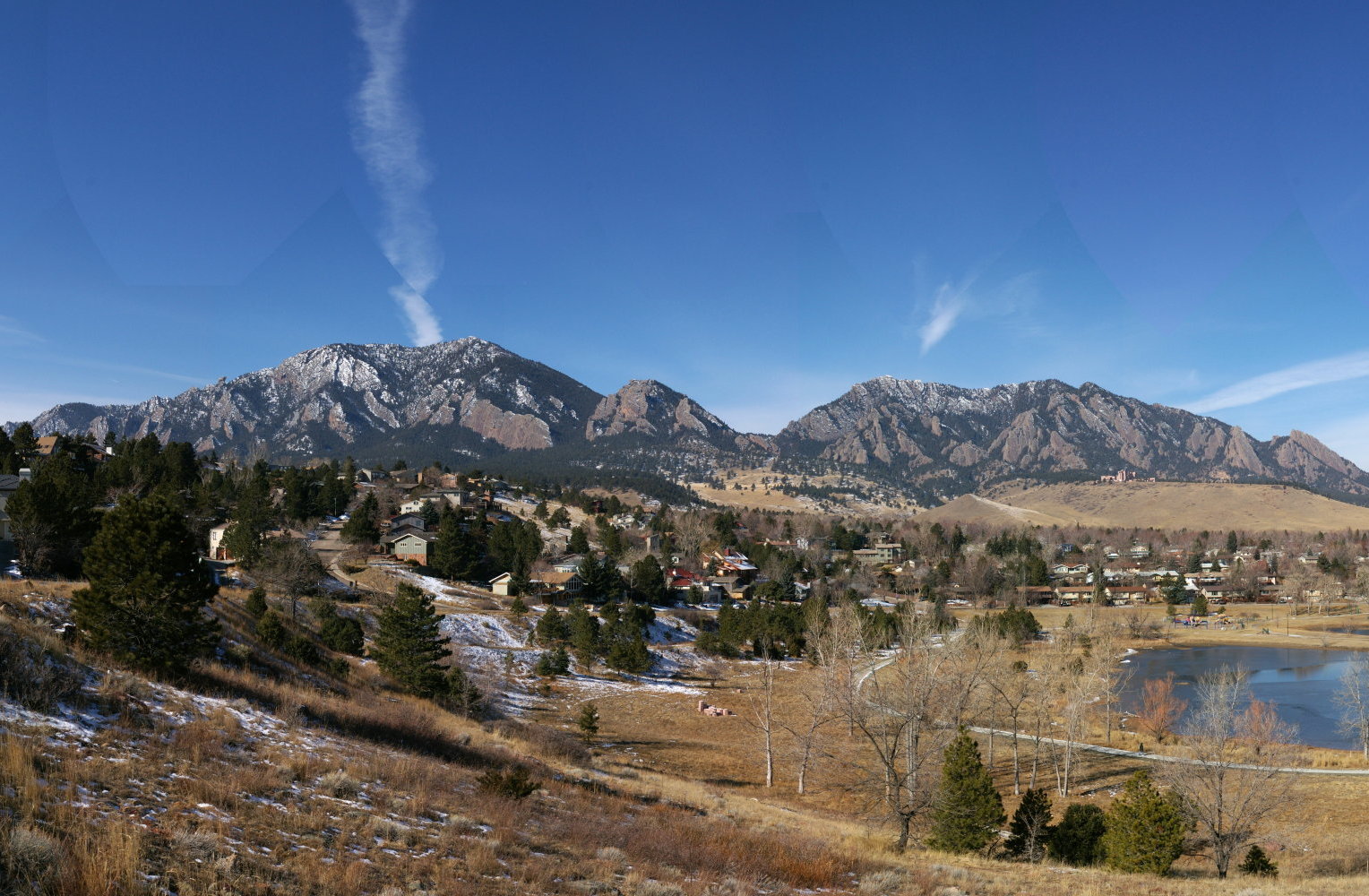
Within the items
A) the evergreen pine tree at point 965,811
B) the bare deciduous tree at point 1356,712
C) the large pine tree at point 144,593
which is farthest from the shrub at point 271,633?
the bare deciduous tree at point 1356,712

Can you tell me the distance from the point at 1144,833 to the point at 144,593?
29575mm

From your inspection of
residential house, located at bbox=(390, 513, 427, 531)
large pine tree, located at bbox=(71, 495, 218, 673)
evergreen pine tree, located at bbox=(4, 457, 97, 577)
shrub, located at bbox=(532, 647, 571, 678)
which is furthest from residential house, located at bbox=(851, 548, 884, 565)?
large pine tree, located at bbox=(71, 495, 218, 673)

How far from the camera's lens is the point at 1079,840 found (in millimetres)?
24109

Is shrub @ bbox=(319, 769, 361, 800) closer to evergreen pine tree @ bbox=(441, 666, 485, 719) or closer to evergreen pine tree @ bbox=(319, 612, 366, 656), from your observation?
evergreen pine tree @ bbox=(441, 666, 485, 719)

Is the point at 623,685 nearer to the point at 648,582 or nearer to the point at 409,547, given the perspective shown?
the point at 648,582

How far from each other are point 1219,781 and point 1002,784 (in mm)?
17492

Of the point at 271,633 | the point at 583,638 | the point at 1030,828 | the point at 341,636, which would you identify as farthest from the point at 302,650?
the point at 583,638

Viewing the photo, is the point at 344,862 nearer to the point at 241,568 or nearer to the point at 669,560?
the point at 241,568

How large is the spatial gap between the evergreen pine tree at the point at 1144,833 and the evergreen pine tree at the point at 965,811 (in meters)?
3.26

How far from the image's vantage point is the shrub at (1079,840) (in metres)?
23.8

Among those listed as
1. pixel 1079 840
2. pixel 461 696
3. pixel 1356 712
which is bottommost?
pixel 461 696

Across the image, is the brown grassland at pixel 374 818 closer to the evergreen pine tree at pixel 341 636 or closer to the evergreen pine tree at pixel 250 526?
the evergreen pine tree at pixel 341 636

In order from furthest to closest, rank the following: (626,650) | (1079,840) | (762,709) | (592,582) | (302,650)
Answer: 1. (592,582)
2. (626,650)
3. (762,709)
4. (302,650)
5. (1079,840)

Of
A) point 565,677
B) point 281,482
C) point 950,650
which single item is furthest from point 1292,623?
point 281,482
